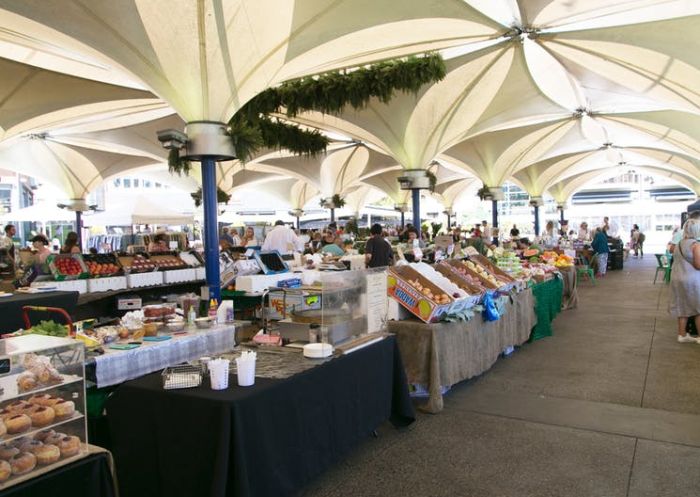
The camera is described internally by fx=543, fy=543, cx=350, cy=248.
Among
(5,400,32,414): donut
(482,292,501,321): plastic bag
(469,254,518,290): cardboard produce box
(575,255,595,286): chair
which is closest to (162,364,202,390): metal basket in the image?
(5,400,32,414): donut

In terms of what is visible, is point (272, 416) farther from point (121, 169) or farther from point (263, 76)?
point (121, 169)

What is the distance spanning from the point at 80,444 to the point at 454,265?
15.4ft

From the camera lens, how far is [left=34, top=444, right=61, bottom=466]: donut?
212 cm

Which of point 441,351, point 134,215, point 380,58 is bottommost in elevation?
point 441,351

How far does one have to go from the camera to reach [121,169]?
22.9 metres

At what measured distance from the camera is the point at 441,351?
14.9 feet

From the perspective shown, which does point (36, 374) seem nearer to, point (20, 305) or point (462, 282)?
point (462, 282)

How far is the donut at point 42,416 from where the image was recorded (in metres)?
2.19

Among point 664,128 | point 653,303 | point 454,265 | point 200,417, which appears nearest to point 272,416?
point 200,417

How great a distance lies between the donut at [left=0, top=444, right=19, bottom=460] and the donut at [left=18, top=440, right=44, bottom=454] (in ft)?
0.08

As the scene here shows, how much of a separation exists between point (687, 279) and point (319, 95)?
5.76m

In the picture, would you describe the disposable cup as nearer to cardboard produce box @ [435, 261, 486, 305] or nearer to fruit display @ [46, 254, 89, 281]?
cardboard produce box @ [435, 261, 486, 305]

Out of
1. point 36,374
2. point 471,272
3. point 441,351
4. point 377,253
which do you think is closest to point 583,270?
point 377,253

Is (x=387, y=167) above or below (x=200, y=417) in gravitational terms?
above
